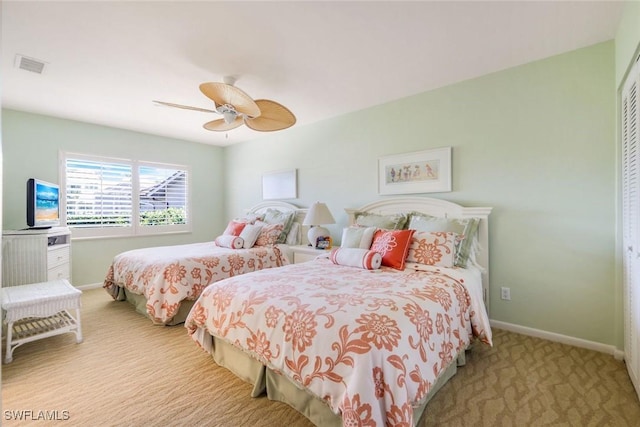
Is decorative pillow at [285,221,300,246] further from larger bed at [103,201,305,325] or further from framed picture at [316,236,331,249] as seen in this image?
framed picture at [316,236,331,249]

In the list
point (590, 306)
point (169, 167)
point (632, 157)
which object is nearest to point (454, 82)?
point (632, 157)

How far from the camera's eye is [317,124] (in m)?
4.43

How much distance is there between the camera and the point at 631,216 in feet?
6.75

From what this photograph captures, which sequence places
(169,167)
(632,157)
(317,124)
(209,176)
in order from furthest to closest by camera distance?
1. (209,176)
2. (169,167)
3. (317,124)
4. (632,157)

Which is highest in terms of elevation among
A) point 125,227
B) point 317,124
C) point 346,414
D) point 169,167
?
point 317,124

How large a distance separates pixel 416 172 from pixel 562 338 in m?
1.95

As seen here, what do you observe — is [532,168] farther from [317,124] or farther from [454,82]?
[317,124]

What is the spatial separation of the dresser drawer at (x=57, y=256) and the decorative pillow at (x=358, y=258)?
2.98 m

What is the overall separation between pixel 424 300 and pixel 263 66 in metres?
2.33

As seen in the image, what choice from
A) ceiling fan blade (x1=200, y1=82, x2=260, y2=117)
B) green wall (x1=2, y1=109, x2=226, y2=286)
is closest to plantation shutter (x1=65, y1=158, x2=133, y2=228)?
green wall (x1=2, y1=109, x2=226, y2=286)

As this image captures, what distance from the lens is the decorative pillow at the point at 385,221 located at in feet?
10.3

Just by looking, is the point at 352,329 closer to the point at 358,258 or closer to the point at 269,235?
the point at 358,258

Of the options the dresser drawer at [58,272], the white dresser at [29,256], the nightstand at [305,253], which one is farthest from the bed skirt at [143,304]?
the nightstand at [305,253]

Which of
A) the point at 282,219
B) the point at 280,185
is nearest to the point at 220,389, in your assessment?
the point at 282,219
